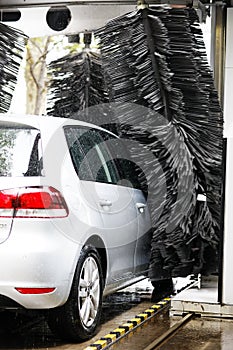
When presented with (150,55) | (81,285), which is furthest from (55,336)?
(150,55)

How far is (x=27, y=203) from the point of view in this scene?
4047 millimetres

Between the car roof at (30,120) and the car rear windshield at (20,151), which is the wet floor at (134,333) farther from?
the car roof at (30,120)

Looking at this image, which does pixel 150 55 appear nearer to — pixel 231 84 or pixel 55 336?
pixel 231 84

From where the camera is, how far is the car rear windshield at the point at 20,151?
13.7 ft

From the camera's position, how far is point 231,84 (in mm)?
5457

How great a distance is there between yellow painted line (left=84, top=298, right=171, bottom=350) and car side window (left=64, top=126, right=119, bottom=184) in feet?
3.00

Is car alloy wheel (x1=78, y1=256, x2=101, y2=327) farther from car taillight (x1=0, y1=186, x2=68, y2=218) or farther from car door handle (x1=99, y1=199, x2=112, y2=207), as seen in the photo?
car taillight (x1=0, y1=186, x2=68, y2=218)

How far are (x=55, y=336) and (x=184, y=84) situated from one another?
1900 millimetres

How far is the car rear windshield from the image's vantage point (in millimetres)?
4180

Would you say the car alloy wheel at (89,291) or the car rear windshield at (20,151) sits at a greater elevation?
the car rear windshield at (20,151)

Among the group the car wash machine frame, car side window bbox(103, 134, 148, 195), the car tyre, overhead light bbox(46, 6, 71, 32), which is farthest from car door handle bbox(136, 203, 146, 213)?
overhead light bbox(46, 6, 71, 32)

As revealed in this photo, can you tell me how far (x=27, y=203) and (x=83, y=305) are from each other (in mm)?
733

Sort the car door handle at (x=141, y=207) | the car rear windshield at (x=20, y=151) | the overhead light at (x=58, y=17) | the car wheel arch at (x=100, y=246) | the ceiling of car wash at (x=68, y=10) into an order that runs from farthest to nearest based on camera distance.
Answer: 1. the overhead light at (x=58, y=17)
2. the ceiling of car wash at (x=68, y=10)
3. the car door handle at (x=141, y=207)
4. the car wheel arch at (x=100, y=246)
5. the car rear windshield at (x=20, y=151)

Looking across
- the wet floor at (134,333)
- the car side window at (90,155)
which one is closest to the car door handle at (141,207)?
the car side window at (90,155)
